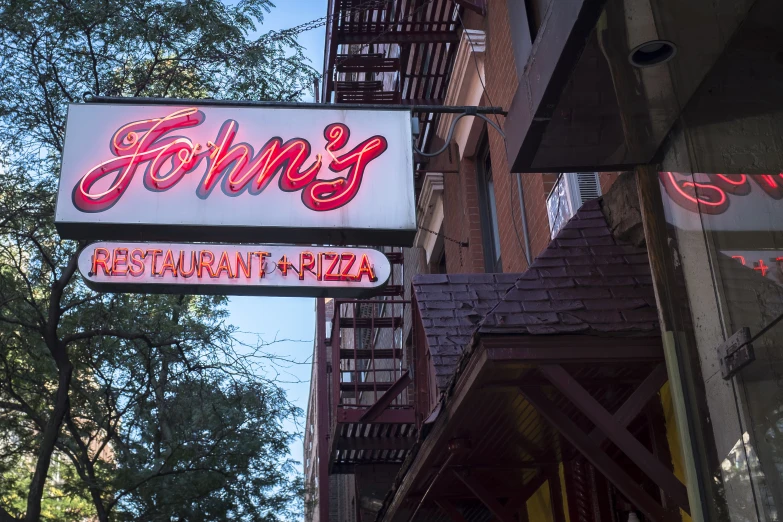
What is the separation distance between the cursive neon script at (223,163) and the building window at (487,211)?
5.06 m

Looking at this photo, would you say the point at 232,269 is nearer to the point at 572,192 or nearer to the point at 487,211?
the point at 572,192

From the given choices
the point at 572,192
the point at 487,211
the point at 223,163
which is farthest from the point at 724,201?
the point at 487,211

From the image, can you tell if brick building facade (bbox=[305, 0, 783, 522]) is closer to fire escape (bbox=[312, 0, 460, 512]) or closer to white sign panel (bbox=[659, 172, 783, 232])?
white sign panel (bbox=[659, 172, 783, 232])

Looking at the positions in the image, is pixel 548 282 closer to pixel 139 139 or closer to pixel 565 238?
pixel 565 238

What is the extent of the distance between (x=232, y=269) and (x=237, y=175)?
770 mm

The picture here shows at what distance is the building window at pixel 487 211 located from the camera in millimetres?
12688

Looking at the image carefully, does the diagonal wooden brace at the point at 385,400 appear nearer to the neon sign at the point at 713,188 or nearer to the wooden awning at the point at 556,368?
the wooden awning at the point at 556,368

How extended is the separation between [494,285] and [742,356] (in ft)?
12.7

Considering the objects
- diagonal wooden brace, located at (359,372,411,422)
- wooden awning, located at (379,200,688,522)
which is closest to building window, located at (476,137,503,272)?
diagonal wooden brace, located at (359,372,411,422)

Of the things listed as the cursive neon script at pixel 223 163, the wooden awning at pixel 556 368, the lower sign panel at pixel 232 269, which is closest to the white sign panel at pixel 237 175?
the cursive neon script at pixel 223 163

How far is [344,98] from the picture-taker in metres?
15.3

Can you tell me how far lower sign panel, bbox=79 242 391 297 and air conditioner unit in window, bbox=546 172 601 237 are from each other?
1.82m

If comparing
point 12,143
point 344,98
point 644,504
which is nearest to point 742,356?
point 644,504

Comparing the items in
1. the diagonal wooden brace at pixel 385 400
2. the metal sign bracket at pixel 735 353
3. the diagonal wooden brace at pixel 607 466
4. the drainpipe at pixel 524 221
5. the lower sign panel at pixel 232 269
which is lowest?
the diagonal wooden brace at pixel 607 466
